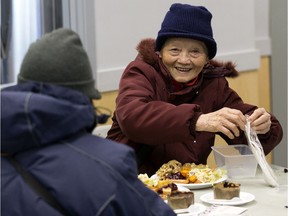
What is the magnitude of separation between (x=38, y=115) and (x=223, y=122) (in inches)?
50.9

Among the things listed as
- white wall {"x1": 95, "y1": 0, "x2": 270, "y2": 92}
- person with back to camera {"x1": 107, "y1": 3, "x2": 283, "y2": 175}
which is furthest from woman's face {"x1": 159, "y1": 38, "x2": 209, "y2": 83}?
white wall {"x1": 95, "y1": 0, "x2": 270, "y2": 92}

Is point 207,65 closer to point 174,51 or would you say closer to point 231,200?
point 174,51

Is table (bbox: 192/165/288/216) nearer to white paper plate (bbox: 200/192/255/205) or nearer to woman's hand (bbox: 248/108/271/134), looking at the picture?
white paper plate (bbox: 200/192/255/205)

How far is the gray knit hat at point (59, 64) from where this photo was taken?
146cm

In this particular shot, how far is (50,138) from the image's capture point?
1.40 m

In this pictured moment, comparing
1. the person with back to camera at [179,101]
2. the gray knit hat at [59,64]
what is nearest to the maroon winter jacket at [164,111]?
the person with back to camera at [179,101]

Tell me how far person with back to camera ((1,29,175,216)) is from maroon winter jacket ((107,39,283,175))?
109 cm

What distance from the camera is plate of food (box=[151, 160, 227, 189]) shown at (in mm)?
2459

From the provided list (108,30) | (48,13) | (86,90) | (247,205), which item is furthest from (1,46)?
(86,90)

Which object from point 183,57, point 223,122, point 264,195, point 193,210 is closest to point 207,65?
point 183,57

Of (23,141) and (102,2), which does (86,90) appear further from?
(102,2)

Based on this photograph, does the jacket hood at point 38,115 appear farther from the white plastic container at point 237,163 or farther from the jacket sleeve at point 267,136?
the jacket sleeve at point 267,136

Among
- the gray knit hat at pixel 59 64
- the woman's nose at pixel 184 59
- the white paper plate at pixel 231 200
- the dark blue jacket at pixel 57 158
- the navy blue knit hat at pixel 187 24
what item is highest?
the navy blue knit hat at pixel 187 24

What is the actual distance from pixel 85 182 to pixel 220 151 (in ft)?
4.45
